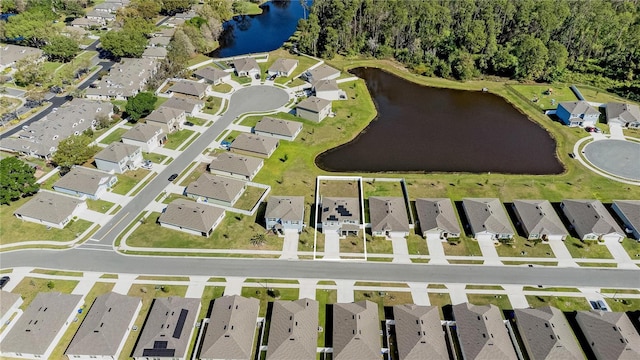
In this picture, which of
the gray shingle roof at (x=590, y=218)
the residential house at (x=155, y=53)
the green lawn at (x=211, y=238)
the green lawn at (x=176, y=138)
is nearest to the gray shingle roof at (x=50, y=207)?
the green lawn at (x=211, y=238)

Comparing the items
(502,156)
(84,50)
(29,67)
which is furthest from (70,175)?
(502,156)

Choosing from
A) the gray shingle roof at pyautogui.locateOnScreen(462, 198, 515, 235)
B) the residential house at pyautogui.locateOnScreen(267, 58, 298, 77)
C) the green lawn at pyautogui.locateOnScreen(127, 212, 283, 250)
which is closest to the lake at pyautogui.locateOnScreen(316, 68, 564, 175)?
the gray shingle roof at pyautogui.locateOnScreen(462, 198, 515, 235)

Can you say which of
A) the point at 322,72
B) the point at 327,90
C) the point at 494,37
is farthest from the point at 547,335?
the point at 494,37

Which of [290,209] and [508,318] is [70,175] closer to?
[290,209]

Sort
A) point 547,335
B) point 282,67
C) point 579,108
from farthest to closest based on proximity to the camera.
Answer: point 282,67, point 579,108, point 547,335

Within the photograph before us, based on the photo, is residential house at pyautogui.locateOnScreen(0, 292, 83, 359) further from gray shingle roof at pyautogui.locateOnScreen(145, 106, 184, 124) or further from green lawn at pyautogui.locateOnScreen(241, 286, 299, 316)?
gray shingle roof at pyautogui.locateOnScreen(145, 106, 184, 124)

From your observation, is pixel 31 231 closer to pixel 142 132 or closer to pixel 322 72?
pixel 142 132
